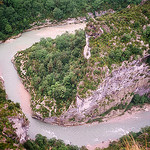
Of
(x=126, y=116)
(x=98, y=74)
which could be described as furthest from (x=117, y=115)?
(x=98, y=74)

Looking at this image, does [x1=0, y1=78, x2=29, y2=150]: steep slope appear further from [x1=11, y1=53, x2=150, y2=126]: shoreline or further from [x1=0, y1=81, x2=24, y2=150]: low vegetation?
[x1=11, y1=53, x2=150, y2=126]: shoreline

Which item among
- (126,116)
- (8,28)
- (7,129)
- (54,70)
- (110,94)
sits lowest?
(126,116)

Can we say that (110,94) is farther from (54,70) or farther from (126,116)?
(54,70)

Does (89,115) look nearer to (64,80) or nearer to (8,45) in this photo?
(64,80)

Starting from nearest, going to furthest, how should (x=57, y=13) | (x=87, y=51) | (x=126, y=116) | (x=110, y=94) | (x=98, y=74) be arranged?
(x=98, y=74) < (x=87, y=51) < (x=110, y=94) < (x=126, y=116) < (x=57, y=13)

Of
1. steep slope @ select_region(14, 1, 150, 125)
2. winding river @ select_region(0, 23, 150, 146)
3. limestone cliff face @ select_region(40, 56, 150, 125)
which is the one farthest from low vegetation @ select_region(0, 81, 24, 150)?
limestone cliff face @ select_region(40, 56, 150, 125)

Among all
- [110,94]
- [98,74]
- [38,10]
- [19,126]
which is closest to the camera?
[19,126]

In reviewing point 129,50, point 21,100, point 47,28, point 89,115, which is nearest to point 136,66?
point 129,50

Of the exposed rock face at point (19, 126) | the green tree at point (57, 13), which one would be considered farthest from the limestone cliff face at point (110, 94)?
the green tree at point (57, 13)
